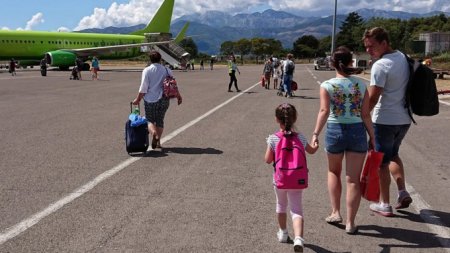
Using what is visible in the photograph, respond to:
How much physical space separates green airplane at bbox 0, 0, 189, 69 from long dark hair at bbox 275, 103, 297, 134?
46.3m

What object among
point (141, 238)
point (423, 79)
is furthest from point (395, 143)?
point (141, 238)

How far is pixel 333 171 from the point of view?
4656 millimetres

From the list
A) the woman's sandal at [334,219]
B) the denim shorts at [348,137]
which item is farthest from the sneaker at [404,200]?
the denim shorts at [348,137]

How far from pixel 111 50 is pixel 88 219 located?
51.8 m

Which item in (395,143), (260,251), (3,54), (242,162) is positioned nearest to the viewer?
(260,251)

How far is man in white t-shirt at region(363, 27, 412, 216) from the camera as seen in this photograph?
4754 millimetres

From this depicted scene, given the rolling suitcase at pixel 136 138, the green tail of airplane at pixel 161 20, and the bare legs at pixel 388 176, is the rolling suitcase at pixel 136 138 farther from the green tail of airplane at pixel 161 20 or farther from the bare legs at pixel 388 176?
the green tail of airplane at pixel 161 20

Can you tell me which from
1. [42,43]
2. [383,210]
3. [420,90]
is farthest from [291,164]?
[42,43]

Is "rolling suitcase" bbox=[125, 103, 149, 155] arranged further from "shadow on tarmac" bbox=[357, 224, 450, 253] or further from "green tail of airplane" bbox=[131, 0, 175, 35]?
"green tail of airplane" bbox=[131, 0, 175, 35]

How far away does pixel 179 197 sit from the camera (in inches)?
218

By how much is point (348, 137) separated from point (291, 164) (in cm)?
76

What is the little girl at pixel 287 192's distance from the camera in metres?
3.99

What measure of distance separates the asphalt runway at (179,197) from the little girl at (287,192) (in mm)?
185

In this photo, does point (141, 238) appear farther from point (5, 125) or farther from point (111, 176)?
point (5, 125)
